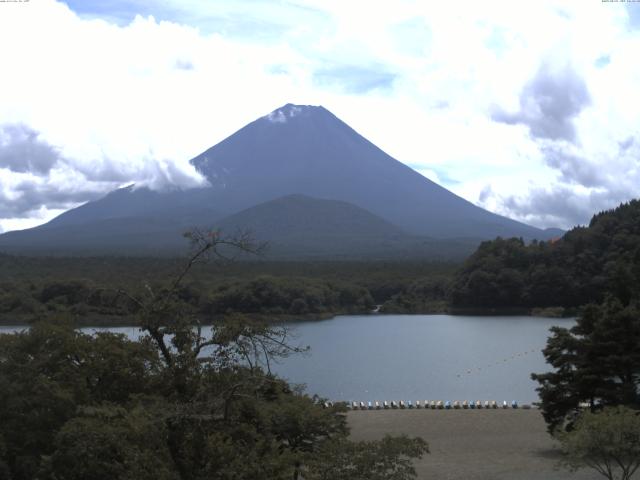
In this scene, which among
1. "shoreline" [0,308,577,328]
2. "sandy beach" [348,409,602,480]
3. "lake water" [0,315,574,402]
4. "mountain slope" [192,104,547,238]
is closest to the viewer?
"sandy beach" [348,409,602,480]

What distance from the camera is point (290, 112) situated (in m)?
136

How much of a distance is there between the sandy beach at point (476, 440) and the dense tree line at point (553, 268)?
104 feet

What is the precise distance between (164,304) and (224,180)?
11870 cm

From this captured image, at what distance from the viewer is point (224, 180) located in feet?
404

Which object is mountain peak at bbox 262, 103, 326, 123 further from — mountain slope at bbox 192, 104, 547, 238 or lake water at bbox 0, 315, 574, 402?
lake water at bbox 0, 315, 574, 402

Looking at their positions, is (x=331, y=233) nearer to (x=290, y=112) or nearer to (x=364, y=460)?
(x=290, y=112)

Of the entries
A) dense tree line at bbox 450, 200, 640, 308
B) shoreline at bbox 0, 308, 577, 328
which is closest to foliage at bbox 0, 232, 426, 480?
shoreline at bbox 0, 308, 577, 328

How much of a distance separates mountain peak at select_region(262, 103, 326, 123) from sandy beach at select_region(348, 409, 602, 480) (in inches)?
4648

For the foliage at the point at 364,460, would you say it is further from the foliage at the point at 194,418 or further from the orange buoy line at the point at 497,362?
the orange buoy line at the point at 497,362

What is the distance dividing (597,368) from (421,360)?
15.6 meters

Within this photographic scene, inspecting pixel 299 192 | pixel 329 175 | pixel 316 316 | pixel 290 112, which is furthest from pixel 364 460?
pixel 290 112

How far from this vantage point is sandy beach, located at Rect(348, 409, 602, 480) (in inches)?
482

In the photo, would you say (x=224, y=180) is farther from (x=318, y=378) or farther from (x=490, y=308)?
(x=318, y=378)

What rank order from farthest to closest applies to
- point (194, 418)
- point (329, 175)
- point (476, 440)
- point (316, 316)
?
point (329, 175), point (316, 316), point (476, 440), point (194, 418)
